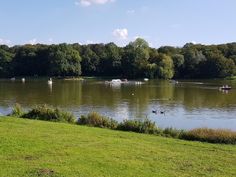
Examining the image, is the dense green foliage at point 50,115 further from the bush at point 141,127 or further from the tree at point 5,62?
the tree at point 5,62

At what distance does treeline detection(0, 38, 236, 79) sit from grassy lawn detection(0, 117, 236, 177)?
118 m

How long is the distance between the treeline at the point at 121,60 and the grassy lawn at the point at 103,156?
11782 cm

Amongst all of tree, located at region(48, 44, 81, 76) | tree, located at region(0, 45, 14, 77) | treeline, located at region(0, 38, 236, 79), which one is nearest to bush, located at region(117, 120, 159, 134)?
treeline, located at region(0, 38, 236, 79)

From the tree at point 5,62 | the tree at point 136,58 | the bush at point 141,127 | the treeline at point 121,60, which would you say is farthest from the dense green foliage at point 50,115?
the tree at point 5,62

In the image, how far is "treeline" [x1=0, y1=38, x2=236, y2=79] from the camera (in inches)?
5428

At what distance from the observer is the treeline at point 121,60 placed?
137875 millimetres

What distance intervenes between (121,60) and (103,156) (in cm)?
13839

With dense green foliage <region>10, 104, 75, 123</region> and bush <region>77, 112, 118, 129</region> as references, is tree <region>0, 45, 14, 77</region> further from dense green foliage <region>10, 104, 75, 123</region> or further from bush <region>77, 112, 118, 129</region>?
bush <region>77, 112, 118, 129</region>

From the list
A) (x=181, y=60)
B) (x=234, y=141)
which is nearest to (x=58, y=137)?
(x=234, y=141)

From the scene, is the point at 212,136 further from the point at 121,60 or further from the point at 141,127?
the point at 121,60

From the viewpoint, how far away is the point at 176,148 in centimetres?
1719

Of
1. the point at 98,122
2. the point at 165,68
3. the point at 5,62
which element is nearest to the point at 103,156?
the point at 98,122

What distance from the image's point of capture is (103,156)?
578 inches

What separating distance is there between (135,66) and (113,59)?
11008 millimetres
